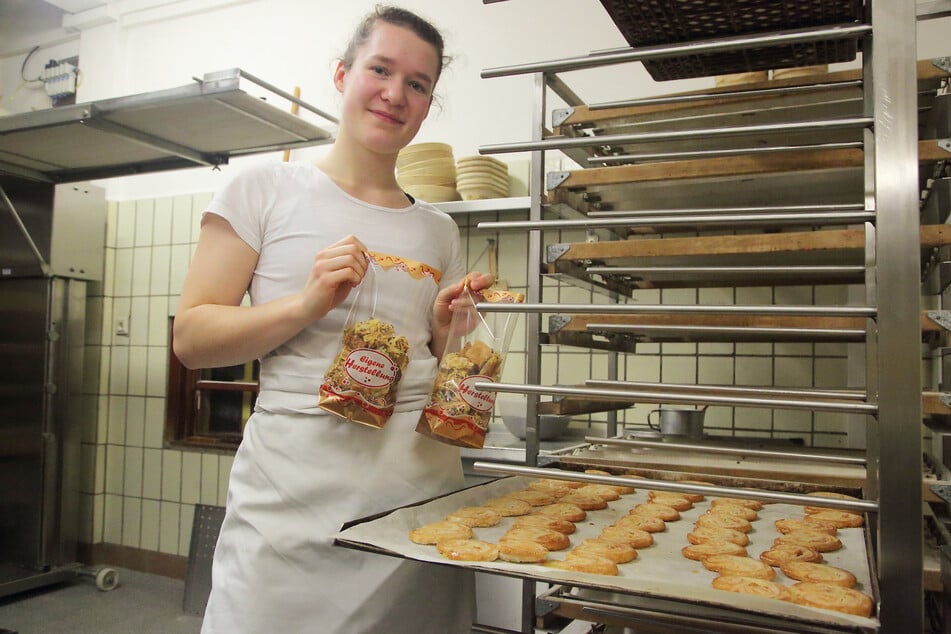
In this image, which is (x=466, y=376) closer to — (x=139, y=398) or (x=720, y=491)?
(x=720, y=491)

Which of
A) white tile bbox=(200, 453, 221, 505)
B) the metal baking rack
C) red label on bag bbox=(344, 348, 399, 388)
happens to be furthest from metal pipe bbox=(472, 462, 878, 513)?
white tile bbox=(200, 453, 221, 505)

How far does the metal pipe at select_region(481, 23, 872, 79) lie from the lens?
2.81 feet

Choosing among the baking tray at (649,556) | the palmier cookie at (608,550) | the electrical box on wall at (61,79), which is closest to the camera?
the baking tray at (649,556)

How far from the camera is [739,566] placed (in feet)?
2.97

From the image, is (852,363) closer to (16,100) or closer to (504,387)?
(504,387)

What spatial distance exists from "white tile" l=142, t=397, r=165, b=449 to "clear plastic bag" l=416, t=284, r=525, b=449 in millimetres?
3142

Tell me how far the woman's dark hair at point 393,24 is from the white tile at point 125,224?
3257 mm

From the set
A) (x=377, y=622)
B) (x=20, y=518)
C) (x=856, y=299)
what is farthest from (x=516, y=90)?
(x=20, y=518)

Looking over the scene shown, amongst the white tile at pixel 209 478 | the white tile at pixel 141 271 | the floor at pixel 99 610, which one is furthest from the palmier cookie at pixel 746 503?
the white tile at pixel 141 271

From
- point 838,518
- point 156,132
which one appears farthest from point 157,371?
point 838,518

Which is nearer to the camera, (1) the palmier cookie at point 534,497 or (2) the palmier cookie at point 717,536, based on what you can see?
(2) the palmier cookie at point 717,536

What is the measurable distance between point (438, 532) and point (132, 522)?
11.8ft

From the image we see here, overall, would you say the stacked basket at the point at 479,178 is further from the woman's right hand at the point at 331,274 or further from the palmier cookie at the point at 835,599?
the palmier cookie at the point at 835,599

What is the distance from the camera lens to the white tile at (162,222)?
397 cm
